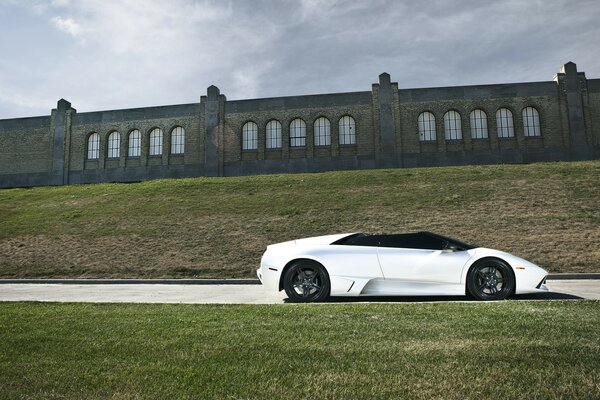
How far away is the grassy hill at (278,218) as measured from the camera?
14086 millimetres

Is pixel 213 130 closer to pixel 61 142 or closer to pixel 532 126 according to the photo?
pixel 61 142

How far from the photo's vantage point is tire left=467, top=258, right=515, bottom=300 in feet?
23.8

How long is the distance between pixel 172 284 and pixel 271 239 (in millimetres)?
4534

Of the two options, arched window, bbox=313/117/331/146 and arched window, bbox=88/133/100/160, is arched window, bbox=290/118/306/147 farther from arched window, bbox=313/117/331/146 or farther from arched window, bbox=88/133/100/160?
arched window, bbox=88/133/100/160

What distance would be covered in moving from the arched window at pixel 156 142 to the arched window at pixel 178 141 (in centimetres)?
125

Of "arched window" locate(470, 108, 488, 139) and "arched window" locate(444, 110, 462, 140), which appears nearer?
"arched window" locate(470, 108, 488, 139)

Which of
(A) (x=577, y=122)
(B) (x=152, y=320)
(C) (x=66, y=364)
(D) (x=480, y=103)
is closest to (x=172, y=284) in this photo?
(B) (x=152, y=320)

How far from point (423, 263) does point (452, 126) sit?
3428 cm

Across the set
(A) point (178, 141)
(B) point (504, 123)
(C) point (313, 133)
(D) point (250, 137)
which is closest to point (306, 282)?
(C) point (313, 133)

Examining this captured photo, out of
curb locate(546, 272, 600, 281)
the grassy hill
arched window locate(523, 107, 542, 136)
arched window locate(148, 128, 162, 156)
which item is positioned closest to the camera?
curb locate(546, 272, 600, 281)

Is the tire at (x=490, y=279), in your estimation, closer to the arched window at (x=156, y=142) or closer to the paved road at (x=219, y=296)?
the paved road at (x=219, y=296)

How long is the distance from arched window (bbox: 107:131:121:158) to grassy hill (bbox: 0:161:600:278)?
1662 centimetres

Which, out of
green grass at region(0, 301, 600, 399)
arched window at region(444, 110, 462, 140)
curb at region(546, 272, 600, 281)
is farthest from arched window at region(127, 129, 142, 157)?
green grass at region(0, 301, 600, 399)

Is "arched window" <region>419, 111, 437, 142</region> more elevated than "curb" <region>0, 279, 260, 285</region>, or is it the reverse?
"arched window" <region>419, 111, 437, 142</region>
